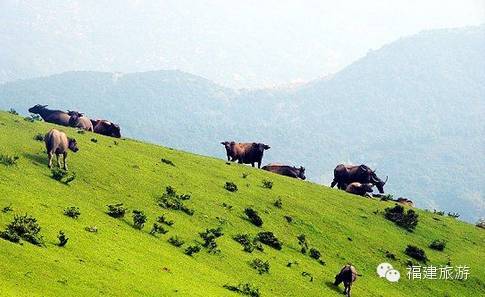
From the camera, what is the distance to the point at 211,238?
128ft

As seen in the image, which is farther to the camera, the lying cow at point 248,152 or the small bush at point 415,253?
the lying cow at point 248,152

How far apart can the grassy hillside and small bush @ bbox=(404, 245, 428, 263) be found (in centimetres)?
73

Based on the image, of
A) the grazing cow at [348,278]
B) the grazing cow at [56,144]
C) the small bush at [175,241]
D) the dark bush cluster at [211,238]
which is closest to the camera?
the small bush at [175,241]

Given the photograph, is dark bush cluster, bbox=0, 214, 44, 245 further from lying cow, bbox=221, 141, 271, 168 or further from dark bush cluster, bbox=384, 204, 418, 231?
lying cow, bbox=221, 141, 271, 168

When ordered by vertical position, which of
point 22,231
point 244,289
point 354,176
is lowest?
point 244,289

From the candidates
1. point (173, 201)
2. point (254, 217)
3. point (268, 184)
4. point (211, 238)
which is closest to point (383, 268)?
point (254, 217)

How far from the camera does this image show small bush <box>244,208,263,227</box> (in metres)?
47.5

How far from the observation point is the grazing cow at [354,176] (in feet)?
250

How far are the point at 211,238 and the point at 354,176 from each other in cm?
4122

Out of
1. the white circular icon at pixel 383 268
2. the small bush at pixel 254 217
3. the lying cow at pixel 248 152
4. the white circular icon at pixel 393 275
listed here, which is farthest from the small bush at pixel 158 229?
the lying cow at pixel 248 152

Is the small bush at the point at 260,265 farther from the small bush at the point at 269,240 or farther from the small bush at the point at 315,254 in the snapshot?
the small bush at the point at 315,254

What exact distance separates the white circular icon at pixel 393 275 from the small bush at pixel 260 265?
1401 centimetres

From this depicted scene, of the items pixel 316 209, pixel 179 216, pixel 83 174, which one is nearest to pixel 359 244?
pixel 316 209

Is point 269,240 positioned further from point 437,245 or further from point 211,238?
point 437,245
